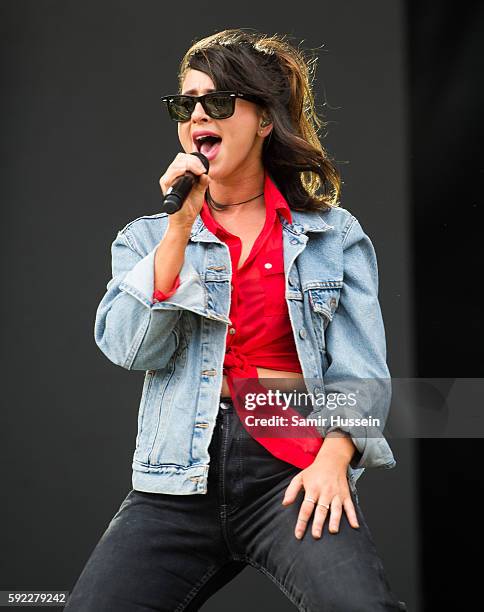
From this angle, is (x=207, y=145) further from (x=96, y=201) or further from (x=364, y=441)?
(x=96, y=201)

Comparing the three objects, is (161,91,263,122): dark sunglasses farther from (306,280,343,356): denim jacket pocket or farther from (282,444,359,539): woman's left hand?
(282,444,359,539): woman's left hand

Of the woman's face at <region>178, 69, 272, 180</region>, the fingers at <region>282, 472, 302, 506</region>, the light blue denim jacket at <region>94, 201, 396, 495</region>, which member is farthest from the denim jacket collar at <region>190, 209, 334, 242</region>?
the fingers at <region>282, 472, 302, 506</region>

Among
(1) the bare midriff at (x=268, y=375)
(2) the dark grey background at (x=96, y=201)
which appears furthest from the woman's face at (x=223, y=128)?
(2) the dark grey background at (x=96, y=201)

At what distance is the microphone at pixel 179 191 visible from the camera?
1.54 meters

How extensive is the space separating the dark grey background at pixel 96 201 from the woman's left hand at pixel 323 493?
1.29 metres

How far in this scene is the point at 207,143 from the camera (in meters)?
1.84

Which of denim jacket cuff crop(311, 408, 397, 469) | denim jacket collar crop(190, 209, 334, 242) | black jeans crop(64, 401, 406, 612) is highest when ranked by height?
denim jacket collar crop(190, 209, 334, 242)

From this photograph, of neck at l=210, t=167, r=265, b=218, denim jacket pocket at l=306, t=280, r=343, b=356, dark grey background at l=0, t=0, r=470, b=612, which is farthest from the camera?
dark grey background at l=0, t=0, r=470, b=612

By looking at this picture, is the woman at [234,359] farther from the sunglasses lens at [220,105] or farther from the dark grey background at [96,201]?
the dark grey background at [96,201]

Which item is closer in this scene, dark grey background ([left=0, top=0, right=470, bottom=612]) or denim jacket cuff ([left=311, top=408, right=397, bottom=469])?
denim jacket cuff ([left=311, top=408, right=397, bottom=469])

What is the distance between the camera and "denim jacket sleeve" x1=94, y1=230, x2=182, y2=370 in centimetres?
163

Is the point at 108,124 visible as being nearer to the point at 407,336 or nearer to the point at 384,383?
the point at 407,336

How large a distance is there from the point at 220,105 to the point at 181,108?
0.08 metres

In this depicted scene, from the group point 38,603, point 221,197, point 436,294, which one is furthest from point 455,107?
point 38,603
